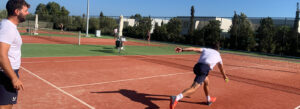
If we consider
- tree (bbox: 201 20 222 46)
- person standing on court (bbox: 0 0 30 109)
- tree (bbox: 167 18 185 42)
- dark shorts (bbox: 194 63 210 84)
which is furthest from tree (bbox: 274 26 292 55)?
person standing on court (bbox: 0 0 30 109)

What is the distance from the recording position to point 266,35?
26.7 metres

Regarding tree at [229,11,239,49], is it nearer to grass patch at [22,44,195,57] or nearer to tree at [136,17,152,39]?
tree at [136,17,152,39]

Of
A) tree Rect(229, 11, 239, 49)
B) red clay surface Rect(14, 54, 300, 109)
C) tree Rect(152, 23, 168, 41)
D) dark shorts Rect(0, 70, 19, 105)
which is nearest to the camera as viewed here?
dark shorts Rect(0, 70, 19, 105)

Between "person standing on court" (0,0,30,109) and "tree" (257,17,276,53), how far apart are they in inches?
1123

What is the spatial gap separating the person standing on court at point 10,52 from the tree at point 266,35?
1123 inches

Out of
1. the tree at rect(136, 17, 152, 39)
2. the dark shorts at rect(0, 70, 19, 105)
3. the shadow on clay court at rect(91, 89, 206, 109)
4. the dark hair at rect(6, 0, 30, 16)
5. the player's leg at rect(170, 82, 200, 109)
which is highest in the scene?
the tree at rect(136, 17, 152, 39)

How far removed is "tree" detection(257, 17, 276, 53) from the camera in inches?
1046

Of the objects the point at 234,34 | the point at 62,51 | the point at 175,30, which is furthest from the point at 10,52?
the point at 175,30

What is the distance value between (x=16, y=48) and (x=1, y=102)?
0.67 m

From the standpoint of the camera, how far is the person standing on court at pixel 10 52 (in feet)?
8.42

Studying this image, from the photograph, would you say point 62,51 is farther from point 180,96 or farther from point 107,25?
point 107,25

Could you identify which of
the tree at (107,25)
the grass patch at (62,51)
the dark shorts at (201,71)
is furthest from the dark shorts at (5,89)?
the tree at (107,25)

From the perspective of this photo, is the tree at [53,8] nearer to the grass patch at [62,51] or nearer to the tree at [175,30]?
the tree at [175,30]

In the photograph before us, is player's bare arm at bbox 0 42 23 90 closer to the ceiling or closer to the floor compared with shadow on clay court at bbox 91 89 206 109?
closer to the ceiling
